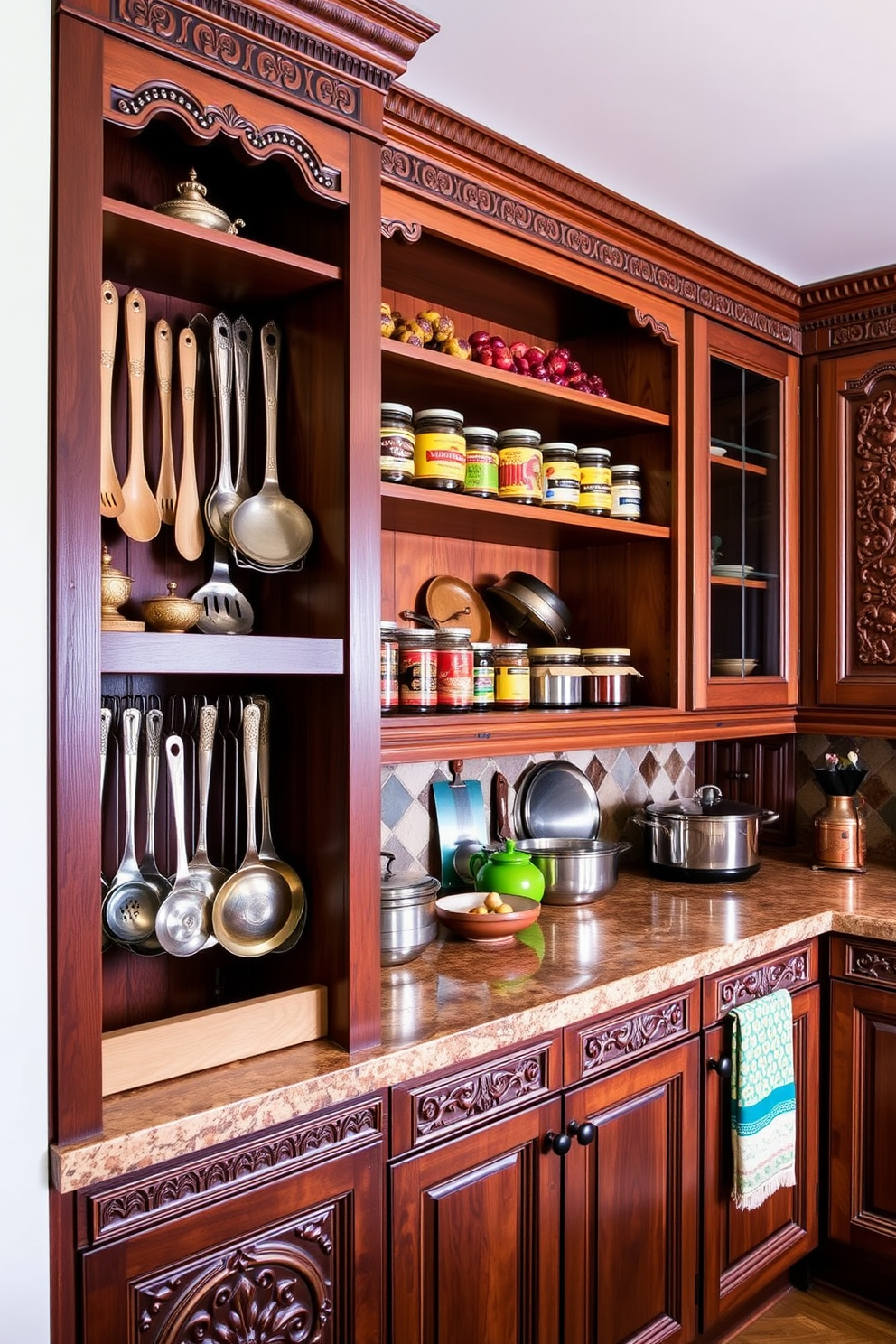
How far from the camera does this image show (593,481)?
94.2 inches

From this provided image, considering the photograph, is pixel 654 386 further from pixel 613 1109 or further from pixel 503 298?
pixel 613 1109

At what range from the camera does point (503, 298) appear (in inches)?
93.4

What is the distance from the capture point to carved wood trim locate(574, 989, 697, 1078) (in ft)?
5.94

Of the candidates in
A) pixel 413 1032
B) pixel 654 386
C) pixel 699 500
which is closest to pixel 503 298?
pixel 654 386

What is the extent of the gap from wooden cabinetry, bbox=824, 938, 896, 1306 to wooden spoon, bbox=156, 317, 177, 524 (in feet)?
5.91

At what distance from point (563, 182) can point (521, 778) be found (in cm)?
141

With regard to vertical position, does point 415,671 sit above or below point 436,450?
below

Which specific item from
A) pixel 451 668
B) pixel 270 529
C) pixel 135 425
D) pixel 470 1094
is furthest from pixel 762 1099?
pixel 135 425

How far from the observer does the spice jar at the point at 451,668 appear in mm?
2084

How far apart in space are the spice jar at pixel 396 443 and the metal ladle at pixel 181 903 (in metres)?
0.71

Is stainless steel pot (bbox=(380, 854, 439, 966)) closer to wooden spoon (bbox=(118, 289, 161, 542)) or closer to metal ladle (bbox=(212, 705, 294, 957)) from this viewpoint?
metal ladle (bbox=(212, 705, 294, 957))

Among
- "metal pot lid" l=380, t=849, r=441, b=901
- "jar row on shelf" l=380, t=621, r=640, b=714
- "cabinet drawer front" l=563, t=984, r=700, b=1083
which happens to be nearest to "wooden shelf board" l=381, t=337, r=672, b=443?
"jar row on shelf" l=380, t=621, r=640, b=714

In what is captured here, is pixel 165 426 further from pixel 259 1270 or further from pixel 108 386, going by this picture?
pixel 259 1270

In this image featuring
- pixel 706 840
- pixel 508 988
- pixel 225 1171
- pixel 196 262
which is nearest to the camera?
pixel 225 1171
